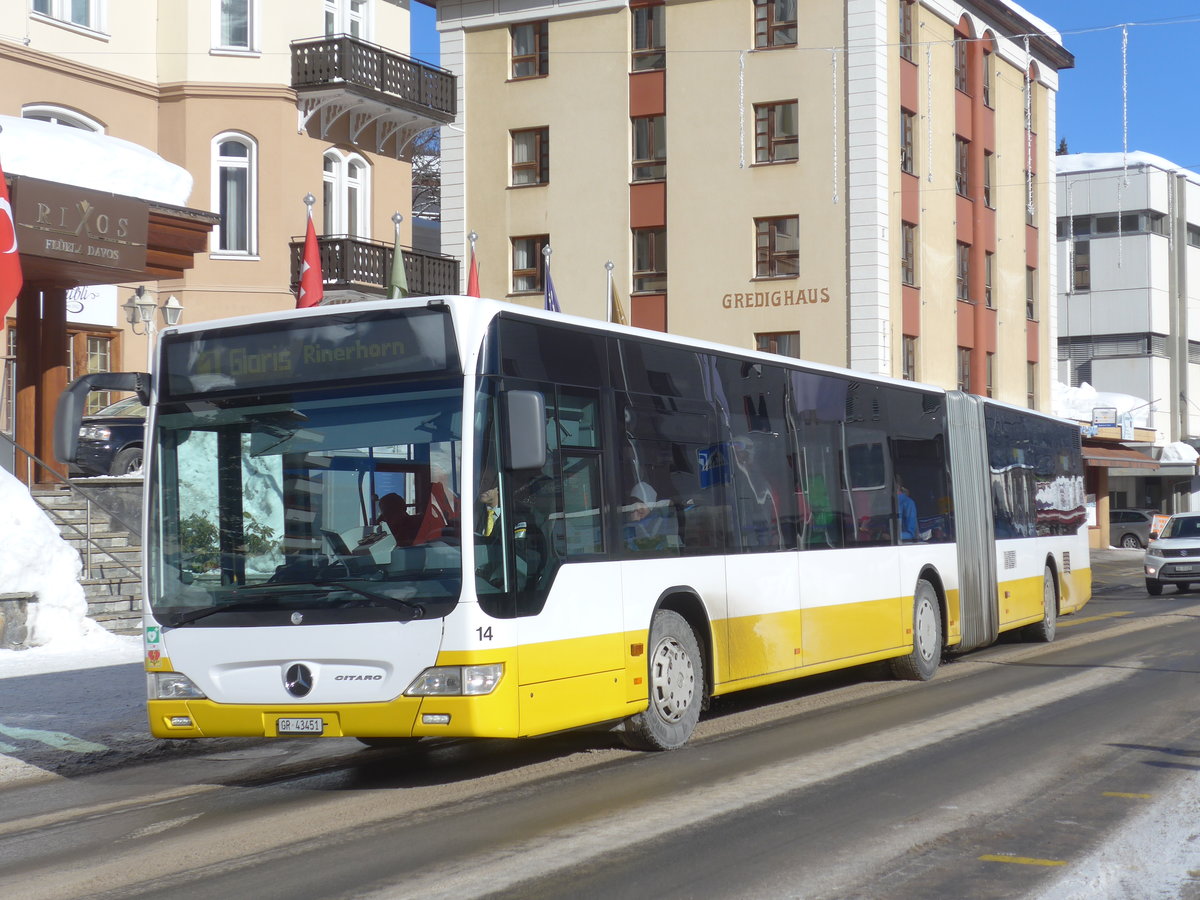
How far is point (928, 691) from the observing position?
14.9m

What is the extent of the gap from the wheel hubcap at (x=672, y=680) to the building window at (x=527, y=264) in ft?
110

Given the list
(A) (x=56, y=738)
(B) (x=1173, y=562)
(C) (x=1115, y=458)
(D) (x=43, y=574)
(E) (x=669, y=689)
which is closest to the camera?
(E) (x=669, y=689)

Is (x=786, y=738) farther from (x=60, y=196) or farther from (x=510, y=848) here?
(x=60, y=196)

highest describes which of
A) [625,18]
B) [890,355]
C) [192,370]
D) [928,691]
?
[625,18]

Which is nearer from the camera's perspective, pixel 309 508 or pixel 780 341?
pixel 309 508

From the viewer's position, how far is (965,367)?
46469 mm

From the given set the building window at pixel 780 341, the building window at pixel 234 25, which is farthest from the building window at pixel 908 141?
the building window at pixel 234 25

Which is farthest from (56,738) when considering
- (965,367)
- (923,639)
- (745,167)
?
(965,367)

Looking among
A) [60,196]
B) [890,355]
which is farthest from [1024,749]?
[890,355]

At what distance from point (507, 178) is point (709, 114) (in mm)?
6208

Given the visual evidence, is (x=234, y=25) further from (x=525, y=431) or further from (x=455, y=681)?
(x=455, y=681)

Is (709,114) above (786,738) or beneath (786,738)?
above

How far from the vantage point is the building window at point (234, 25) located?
31969mm

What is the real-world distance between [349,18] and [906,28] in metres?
15.4
